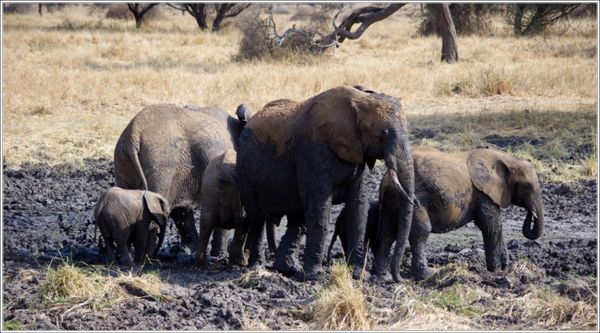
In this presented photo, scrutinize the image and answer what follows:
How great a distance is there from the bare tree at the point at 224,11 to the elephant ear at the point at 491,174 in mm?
27495

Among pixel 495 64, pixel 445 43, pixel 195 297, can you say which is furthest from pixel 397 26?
pixel 195 297

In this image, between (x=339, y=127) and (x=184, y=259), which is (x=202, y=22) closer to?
(x=184, y=259)

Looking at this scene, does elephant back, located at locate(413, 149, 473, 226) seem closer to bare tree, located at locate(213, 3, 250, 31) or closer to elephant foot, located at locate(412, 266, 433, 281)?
elephant foot, located at locate(412, 266, 433, 281)

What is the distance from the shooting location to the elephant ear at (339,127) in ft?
24.9

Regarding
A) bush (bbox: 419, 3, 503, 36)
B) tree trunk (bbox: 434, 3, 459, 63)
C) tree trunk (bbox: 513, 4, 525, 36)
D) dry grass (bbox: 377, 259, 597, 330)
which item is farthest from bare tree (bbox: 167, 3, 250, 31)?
dry grass (bbox: 377, 259, 597, 330)

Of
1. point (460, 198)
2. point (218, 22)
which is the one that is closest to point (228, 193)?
point (460, 198)

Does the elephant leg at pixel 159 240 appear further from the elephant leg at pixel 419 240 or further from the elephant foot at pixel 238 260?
the elephant leg at pixel 419 240

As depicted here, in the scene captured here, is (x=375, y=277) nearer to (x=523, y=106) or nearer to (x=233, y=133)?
(x=233, y=133)

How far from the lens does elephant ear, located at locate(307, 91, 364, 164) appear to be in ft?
24.9

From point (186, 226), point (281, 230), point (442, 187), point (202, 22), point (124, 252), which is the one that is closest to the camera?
point (442, 187)

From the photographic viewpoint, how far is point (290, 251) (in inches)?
329

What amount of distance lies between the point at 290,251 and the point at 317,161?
0.99m

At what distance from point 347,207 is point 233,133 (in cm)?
210

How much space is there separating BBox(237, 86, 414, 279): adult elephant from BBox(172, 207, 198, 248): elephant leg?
0.96 meters
